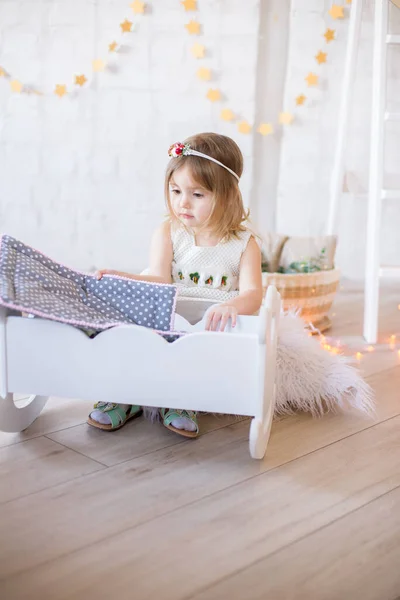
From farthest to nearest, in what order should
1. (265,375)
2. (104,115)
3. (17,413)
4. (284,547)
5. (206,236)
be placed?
(104,115) → (206,236) → (17,413) → (265,375) → (284,547)

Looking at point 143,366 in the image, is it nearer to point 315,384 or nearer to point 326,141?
point 315,384

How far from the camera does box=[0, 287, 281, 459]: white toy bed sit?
1.06 m

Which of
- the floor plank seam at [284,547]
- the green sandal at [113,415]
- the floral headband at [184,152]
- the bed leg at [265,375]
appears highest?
the floral headband at [184,152]

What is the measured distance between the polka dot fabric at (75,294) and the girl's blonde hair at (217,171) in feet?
0.95

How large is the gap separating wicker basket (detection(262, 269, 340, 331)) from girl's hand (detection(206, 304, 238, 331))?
667mm

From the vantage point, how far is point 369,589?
2.51 ft

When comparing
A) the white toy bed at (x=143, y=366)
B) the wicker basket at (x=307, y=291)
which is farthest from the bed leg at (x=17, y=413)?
the wicker basket at (x=307, y=291)

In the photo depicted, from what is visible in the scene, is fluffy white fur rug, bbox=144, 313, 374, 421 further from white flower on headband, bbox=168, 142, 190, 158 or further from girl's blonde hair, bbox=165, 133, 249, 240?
white flower on headband, bbox=168, 142, 190, 158

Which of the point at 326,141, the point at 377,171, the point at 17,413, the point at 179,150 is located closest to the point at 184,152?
the point at 179,150

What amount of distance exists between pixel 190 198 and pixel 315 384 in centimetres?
45

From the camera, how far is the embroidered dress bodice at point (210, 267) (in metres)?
1.44

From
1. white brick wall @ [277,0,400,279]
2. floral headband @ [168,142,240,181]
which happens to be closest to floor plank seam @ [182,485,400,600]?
floral headband @ [168,142,240,181]

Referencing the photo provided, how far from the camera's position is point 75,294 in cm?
120

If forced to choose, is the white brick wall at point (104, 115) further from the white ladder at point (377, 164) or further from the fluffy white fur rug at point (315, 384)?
the fluffy white fur rug at point (315, 384)
